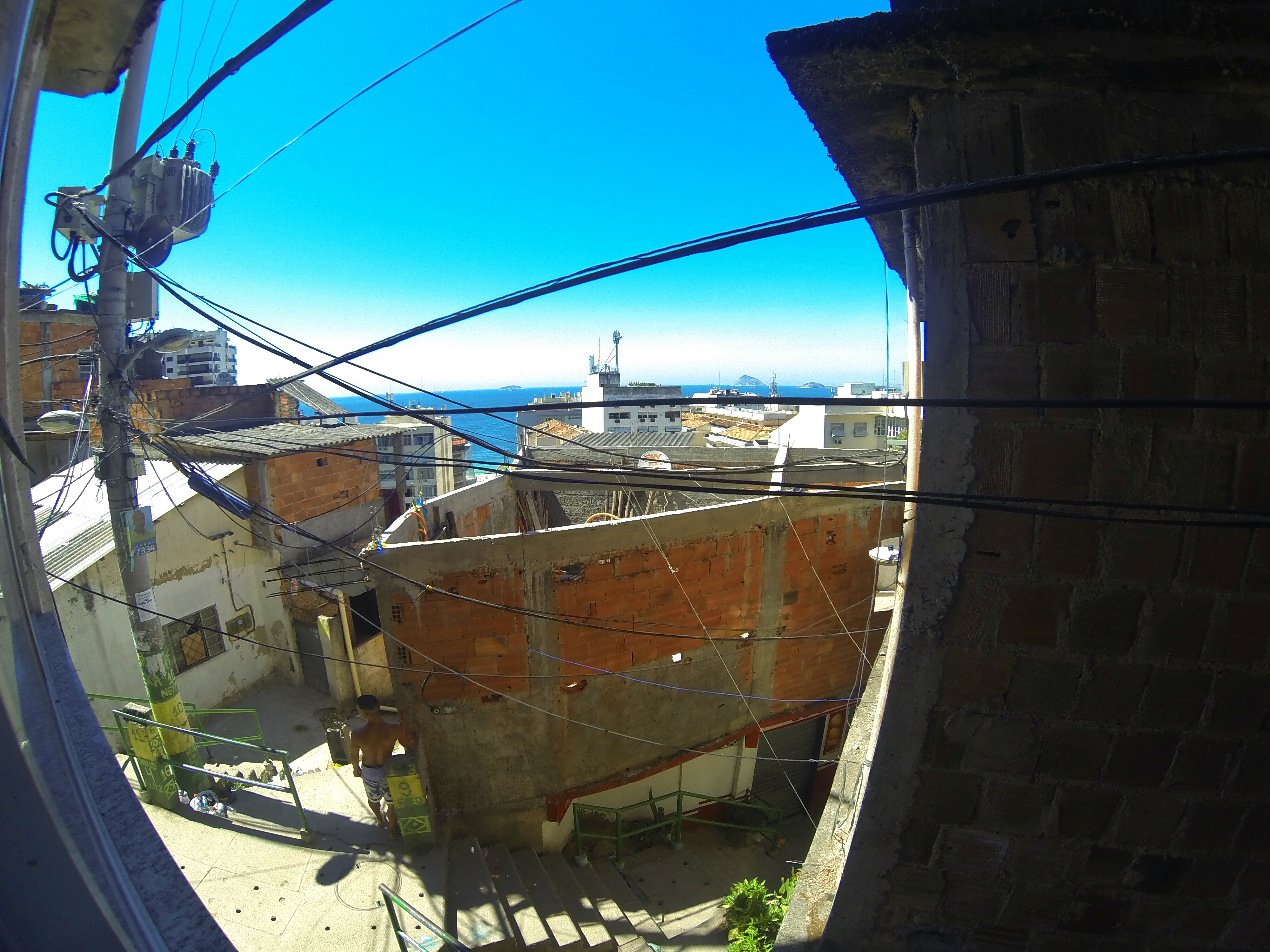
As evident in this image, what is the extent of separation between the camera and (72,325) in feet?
62.8

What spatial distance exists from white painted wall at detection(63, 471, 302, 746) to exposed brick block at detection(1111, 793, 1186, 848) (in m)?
9.36

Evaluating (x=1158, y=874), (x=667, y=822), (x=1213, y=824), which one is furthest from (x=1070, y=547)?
(x=667, y=822)

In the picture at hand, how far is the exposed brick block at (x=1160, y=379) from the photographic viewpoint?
4.70 ft

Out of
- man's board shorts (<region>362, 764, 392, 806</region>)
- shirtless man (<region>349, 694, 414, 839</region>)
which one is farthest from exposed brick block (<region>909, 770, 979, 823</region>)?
man's board shorts (<region>362, 764, 392, 806</region>)

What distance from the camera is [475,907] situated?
557cm

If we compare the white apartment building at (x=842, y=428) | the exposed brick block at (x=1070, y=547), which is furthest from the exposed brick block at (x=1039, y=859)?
the white apartment building at (x=842, y=428)

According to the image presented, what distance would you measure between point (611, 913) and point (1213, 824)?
254 inches

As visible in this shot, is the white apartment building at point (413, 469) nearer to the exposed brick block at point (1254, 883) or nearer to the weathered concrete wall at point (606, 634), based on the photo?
the weathered concrete wall at point (606, 634)

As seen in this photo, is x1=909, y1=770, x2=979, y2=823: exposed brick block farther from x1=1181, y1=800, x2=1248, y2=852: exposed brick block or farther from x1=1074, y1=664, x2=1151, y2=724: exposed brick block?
x1=1181, y1=800, x2=1248, y2=852: exposed brick block

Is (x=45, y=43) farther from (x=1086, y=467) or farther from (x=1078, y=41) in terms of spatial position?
(x=1086, y=467)

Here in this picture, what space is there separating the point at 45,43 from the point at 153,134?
128 cm

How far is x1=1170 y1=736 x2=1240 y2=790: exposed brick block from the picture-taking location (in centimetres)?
158

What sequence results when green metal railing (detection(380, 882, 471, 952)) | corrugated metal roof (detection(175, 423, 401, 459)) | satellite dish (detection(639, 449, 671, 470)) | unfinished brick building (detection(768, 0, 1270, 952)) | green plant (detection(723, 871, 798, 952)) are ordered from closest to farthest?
1. unfinished brick building (detection(768, 0, 1270, 952))
2. green metal railing (detection(380, 882, 471, 952))
3. green plant (detection(723, 871, 798, 952))
4. corrugated metal roof (detection(175, 423, 401, 459))
5. satellite dish (detection(639, 449, 671, 470))

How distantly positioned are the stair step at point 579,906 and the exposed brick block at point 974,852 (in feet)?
17.4
